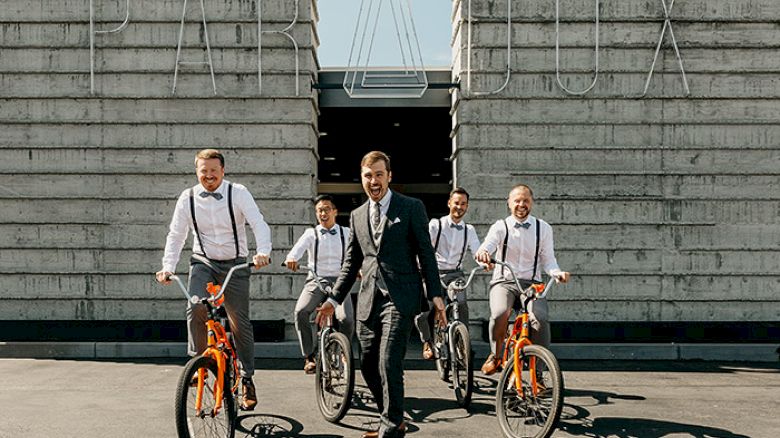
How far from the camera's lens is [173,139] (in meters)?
10.5

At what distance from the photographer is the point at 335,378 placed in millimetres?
5777

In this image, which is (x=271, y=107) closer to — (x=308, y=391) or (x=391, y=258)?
(x=308, y=391)

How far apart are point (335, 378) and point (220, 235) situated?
1.52 metres

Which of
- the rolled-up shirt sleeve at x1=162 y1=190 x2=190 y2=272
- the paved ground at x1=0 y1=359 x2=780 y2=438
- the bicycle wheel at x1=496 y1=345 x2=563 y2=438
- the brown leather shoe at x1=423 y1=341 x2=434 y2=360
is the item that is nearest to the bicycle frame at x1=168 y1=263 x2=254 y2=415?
the rolled-up shirt sleeve at x1=162 y1=190 x2=190 y2=272

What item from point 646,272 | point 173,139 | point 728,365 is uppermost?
point 173,139

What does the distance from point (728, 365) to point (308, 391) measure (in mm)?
5457

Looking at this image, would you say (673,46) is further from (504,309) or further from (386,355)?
(386,355)

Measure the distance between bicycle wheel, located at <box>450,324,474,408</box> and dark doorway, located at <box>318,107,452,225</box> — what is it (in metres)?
6.56

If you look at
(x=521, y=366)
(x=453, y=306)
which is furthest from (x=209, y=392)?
(x=453, y=306)

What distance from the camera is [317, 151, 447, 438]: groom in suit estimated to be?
4.49 meters

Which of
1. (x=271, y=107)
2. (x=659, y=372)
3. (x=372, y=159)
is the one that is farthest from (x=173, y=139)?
(x=659, y=372)

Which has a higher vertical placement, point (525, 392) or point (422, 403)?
point (525, 392)

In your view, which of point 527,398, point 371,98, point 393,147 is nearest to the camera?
point 527,398

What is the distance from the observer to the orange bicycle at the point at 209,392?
13.9 feet
